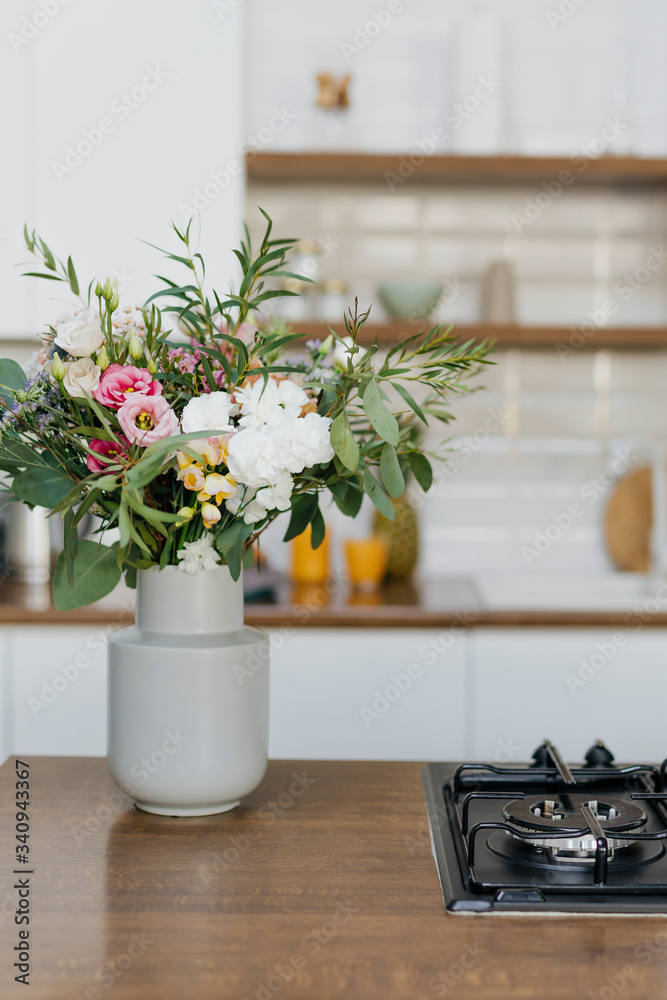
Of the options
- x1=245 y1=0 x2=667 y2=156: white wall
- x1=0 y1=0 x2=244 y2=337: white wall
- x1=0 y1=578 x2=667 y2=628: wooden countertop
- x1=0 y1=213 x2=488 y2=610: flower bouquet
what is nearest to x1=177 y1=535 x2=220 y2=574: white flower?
x1=0 y1=213 x2=488 y2=610: flower bouquet

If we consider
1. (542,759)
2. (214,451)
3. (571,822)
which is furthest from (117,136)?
(571,822)

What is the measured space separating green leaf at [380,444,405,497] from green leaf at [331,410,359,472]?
0.16ft

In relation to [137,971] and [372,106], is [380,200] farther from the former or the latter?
[137,971]

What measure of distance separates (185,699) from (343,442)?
0.31 meters

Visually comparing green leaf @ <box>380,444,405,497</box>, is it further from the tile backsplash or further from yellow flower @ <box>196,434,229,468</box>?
the tile backsplash

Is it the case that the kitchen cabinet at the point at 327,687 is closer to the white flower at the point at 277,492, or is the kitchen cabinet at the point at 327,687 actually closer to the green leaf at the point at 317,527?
the green leaf at the point at 317,527

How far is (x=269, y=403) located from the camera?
0.89 m

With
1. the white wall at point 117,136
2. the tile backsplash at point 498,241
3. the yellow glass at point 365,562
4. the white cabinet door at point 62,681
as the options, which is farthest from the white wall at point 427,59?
the white cabinet door at point 62,681

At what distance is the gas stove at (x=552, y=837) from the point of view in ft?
2.64

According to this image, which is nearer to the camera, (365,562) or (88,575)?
(88,575)

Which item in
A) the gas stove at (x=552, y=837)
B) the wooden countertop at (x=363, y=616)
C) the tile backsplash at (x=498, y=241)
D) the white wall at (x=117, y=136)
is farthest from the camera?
the tile backsplash at (x=498, y=241)

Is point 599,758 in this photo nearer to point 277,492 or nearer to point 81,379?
point 277,492

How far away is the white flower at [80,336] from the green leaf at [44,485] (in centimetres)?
12

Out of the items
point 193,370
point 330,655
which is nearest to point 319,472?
point 193,370
